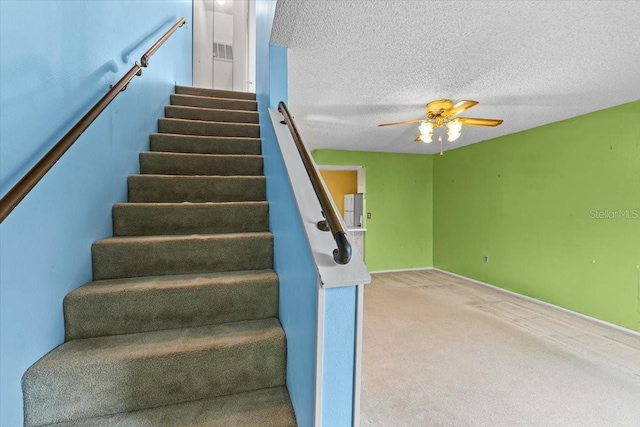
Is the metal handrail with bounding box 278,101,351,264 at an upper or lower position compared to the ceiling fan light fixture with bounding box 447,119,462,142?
lower

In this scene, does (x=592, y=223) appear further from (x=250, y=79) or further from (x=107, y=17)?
(x=250, y=79)

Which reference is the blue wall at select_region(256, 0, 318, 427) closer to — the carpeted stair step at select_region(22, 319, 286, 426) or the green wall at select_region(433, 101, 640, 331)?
the carpeted stair step at select_region(22, 319, 286, 426)

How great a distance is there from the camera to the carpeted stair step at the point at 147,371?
1015 millimetres

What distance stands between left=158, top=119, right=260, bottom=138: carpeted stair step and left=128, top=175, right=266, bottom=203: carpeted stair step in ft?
2.48

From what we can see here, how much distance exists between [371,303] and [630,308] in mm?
2521

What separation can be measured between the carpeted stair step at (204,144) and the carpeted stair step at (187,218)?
78 cm

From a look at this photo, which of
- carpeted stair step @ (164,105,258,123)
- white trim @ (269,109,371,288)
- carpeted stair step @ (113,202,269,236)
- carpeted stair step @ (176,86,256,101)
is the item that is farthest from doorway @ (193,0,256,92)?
white trim @ (269,109,371,288)

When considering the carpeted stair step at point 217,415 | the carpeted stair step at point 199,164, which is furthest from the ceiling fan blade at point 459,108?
the carpeted stair step at point 217,415

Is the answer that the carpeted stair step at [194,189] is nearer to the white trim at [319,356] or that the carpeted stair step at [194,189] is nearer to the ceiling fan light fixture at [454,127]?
the white trim at [319,356]

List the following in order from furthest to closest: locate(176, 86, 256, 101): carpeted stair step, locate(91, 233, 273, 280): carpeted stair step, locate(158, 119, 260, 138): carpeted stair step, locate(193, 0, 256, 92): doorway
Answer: locate(193, 0, 256, 92): doorway < locate(176, 86, 256, 101): carpeted stair step < locate(158, 119, 260, 138): carpeted stair step < locate(91, 233, 273, 280): carpeted stair step

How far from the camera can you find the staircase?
105 cm

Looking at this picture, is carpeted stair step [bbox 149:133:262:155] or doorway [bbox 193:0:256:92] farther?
doorway [bbox 193:0:256:92]

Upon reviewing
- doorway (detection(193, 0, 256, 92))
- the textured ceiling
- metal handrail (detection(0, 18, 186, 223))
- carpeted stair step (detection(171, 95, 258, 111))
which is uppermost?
doorway (detection(193, 0, 256, 92))

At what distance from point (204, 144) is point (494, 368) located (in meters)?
2.91
